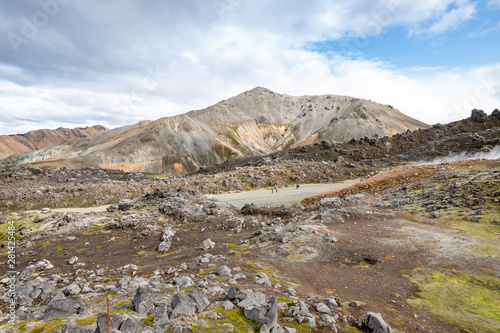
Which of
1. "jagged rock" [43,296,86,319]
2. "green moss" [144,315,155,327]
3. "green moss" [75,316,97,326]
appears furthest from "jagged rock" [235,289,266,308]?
"jagged rock" [43,296,86,319]

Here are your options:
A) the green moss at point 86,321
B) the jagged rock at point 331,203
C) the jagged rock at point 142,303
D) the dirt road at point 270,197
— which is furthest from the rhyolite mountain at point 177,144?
the green moss at point 86,321

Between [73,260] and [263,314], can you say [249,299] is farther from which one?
[73,260]

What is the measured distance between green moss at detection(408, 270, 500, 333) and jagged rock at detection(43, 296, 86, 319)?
11.0 metres

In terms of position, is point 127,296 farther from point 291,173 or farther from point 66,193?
point 291,173

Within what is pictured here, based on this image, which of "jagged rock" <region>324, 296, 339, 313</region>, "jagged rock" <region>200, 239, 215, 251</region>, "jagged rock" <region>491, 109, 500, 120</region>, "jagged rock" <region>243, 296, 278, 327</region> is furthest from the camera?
"jagged rock" <region>491, 109, 500, 120</region>

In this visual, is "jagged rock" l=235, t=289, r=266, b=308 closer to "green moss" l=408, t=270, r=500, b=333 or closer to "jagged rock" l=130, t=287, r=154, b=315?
"jagged rock" l=130, t=287, r=154, b=315

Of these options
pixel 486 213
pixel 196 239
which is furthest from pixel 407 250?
pixel 196 239

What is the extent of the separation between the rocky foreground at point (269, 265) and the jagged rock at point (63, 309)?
0.03 metres

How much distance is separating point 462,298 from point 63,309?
532 inches

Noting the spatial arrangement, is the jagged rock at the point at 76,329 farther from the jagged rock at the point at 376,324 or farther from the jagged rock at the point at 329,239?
the jagged rock at the point at 329,239

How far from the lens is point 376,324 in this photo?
6.59 m

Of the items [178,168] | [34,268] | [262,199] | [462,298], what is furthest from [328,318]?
[178,168]

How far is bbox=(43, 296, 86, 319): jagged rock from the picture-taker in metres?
5.88

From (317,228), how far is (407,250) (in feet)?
19.0
